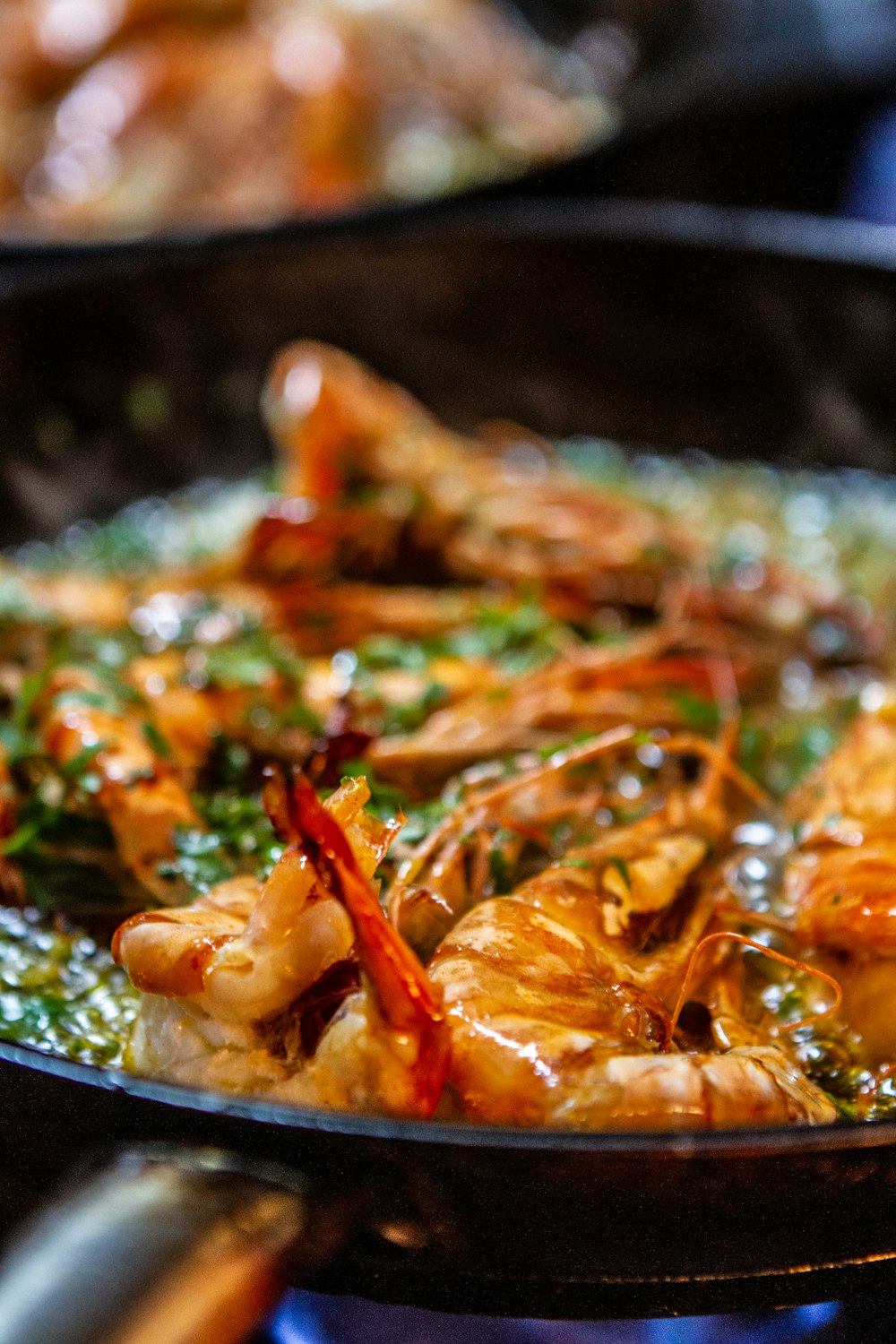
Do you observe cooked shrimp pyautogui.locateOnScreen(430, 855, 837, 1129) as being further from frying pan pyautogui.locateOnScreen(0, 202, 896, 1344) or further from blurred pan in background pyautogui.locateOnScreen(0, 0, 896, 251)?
blurred pan in background pyautogui.locateOnScreen(0, 0, 896, 251)

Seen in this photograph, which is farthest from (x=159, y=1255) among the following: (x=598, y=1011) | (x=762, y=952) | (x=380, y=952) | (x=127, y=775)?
(x=127, y=775)

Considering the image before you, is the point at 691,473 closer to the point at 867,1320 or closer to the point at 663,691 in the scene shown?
the point at 663,691

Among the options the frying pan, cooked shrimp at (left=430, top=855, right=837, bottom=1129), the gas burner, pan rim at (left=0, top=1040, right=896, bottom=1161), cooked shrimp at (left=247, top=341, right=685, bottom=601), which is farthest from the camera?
the frying pan

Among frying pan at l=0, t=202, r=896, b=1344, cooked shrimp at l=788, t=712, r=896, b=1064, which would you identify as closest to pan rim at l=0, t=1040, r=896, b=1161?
cooked shrimp at l=788, t=712, r=896, b=1064

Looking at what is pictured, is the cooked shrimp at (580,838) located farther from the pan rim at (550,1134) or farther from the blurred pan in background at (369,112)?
the blurred pan in background at (369,112)

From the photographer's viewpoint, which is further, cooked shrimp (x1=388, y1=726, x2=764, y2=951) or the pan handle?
cooked shrimp (x1=388, y1=726, x2=764, y2=951)

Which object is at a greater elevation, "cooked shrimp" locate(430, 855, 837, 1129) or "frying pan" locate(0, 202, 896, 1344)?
"cooked shrimp" locate(430, 855, 837, 1129)
